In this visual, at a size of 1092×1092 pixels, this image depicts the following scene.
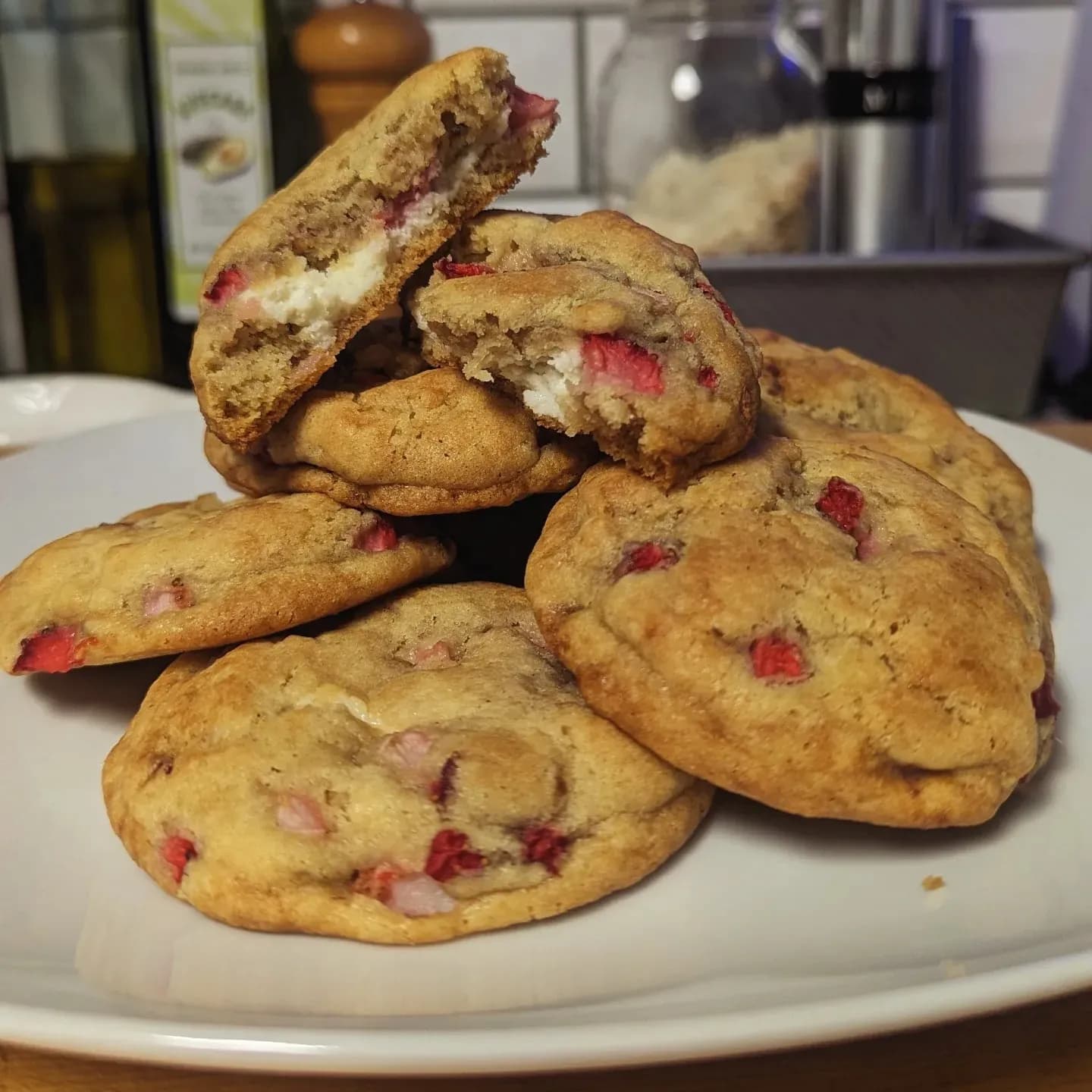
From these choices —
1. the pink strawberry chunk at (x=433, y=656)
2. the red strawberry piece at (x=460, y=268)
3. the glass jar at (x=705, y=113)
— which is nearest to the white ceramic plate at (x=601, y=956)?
the pink strawberry chunk at (x=433, y=656)

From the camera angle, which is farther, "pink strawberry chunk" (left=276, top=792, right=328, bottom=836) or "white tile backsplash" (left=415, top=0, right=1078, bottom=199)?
"white tile backsplash" (left=415, top=0, right=1078, bottom=199)

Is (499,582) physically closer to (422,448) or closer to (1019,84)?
(422,448)

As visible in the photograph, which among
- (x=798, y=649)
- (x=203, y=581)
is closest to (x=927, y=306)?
(x=798, y=649)

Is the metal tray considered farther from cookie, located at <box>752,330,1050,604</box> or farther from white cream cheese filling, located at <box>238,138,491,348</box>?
white cream cheese filling, located at <box>238,138,491,348</box>

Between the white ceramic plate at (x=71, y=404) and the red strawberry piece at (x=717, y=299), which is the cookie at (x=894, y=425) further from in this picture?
the white ceramic plate at (x=71, y=404)

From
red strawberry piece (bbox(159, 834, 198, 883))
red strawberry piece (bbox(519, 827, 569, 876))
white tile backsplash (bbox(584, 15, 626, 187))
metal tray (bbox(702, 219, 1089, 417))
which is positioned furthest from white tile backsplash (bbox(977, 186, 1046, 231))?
red strawberry piece (bbox(159, 834, 198, 883))
